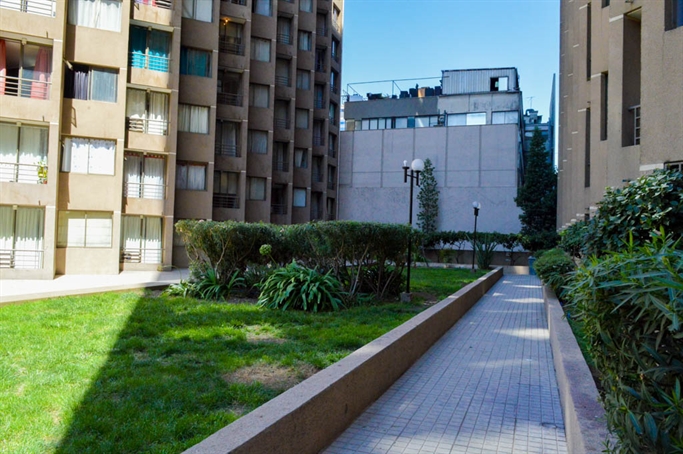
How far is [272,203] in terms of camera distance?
33219 millimetres

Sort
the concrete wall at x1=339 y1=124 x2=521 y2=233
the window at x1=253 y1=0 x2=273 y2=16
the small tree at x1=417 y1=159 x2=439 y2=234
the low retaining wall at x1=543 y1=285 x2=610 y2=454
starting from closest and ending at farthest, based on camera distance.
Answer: the low retaining wall at x1=543 y1=285 x2=610 y2=454
the window at x1=253 y1=0 x2=273 y2=16
the concrete wall at x1=339 y1=124 x2=521 y2=233
the small tree at x1=417 y1=159 x2=439 y2=234

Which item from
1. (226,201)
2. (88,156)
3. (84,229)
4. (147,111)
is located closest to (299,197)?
(226,201)

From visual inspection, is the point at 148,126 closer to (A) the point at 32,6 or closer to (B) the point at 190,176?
(B) the point at 190,176

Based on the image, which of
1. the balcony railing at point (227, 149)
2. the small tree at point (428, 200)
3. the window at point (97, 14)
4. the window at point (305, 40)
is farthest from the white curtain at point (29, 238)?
the small tree at point (428, 200)

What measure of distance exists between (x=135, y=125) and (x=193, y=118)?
9.98 feet

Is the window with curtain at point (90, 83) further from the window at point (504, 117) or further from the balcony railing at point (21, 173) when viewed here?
the window at point (504, 117)

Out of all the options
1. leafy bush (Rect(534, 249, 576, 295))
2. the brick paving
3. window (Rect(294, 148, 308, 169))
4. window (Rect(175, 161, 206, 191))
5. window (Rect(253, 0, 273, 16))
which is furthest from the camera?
window (Rect(294, 148, 308, 169))

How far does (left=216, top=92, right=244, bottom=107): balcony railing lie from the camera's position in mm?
28203

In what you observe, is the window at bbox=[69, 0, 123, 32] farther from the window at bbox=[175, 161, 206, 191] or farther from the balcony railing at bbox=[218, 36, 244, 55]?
the balcony railing at bbox=[218, 36, 244, 55]

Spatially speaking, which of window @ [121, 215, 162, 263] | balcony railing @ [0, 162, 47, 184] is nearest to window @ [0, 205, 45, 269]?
balcony railing @ [0, 162, 47, 184]

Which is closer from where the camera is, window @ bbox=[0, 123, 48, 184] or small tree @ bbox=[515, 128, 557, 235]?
window @ bbox=[0, 123, 48, 184]

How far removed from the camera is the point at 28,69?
19766 millimetres

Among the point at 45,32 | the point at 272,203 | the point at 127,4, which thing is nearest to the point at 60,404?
the point at 45,32

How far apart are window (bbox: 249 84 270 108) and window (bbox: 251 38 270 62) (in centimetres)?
160
